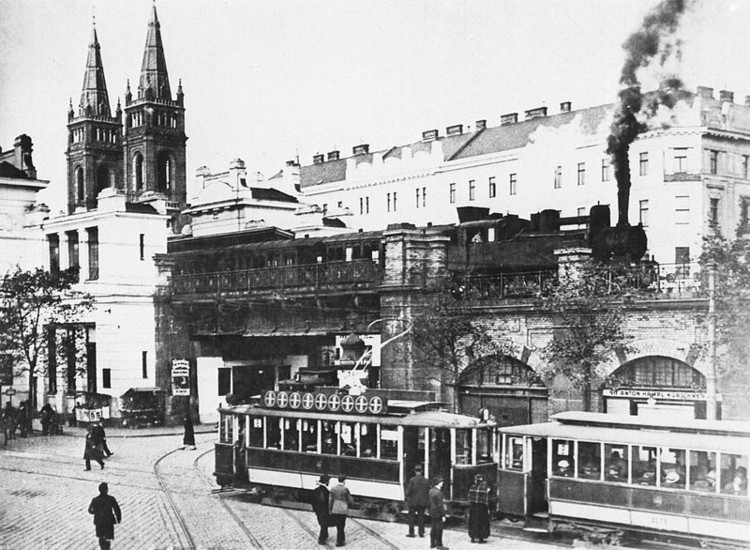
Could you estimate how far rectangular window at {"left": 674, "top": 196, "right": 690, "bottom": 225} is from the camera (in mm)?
49400

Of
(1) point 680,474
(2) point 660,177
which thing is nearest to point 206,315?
(2) point 660,177

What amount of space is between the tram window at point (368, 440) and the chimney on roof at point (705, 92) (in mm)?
30667

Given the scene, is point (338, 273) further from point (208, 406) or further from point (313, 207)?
point (313, 207)

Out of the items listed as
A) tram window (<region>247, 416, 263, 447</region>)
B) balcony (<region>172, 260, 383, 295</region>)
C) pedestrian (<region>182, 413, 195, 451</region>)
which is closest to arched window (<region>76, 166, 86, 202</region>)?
balcony (<region>172, 260, 383, 295</region>)

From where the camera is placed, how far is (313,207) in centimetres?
5316

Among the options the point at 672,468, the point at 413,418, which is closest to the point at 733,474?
the point at 672,468

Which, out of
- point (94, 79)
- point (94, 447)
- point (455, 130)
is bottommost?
point (94, 447)

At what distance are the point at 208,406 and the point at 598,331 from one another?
24.0 meters

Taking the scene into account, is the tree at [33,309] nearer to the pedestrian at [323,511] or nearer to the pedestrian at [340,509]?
the pedestrian at [323,511]

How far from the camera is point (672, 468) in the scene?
17.0 m

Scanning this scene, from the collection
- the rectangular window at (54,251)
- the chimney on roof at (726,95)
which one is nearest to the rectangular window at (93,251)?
the rectangular window at (54,251)

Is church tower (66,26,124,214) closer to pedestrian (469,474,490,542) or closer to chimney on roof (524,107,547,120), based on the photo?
chimney on roof (524,107,547,120)

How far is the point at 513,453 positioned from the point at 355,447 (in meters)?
3.55

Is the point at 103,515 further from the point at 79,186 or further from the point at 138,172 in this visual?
the point at 79,186
